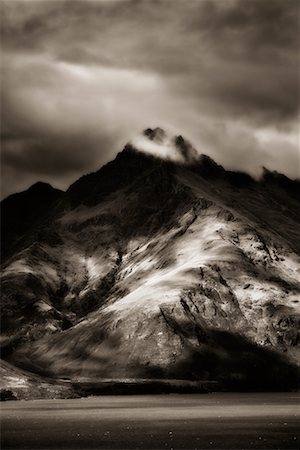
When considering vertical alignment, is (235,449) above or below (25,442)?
below

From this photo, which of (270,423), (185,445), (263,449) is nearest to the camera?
(263,449)

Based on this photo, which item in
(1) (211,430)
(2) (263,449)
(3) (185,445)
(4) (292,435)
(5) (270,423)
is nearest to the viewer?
(2) (263,449)

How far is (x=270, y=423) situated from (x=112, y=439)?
143ft

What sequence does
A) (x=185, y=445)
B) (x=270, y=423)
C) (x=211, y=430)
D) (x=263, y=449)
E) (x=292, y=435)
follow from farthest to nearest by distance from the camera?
(x=270, y=423) < (x=211, y=430) < (x=292, y=435) < (x=185, y=445) < (x=263, y=449)

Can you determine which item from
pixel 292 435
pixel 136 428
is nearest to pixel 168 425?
pixel 136 428

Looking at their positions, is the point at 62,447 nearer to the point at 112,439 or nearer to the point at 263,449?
the point at 112,439

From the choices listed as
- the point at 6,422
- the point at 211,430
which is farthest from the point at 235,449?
the point at 6,422

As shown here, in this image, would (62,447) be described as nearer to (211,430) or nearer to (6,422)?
(211,430)

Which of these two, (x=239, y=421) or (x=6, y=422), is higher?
(x=6, y=422)

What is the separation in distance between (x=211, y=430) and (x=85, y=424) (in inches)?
1300

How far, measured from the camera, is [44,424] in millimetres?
180250

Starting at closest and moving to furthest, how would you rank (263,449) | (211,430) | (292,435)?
(263,449), (292,435), (211,430)

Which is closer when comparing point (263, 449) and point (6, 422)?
point (263, 449)

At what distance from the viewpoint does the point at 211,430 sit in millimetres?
161750
